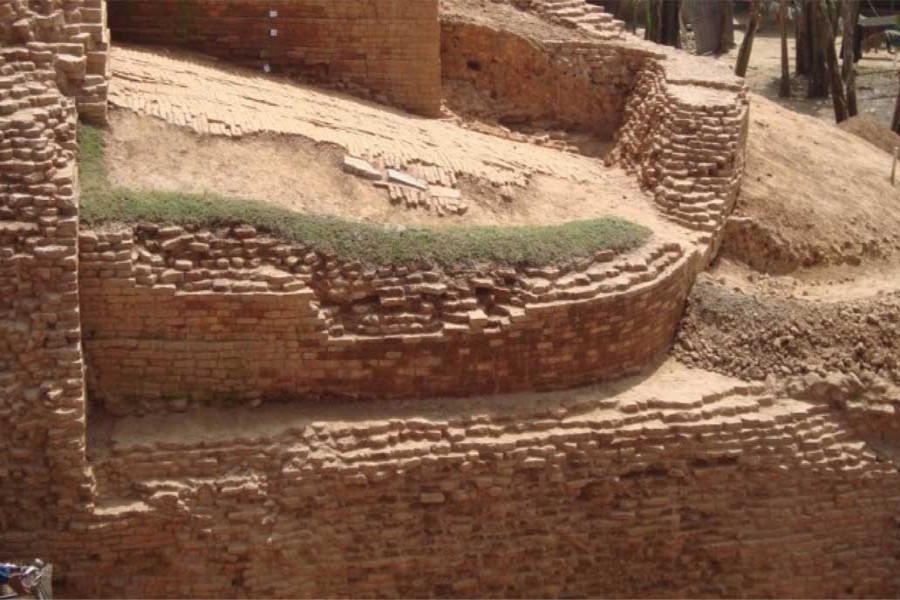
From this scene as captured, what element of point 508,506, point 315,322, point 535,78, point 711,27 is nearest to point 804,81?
point 711,27

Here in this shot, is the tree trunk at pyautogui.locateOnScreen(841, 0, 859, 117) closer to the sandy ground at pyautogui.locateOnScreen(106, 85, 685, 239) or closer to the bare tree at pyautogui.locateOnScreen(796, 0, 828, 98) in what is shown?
the bare tree at pyautogui.locateOnScreen(796, 0, 828, 98)

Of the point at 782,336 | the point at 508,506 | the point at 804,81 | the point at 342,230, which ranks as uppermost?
the point at 342,230

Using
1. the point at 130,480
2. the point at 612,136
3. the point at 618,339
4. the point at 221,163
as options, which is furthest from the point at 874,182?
the point at 130,480

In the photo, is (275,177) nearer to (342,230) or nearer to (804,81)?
(342,230)

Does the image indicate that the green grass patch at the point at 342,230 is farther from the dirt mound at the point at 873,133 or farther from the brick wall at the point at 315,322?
the dirt mound at the point at 873,133

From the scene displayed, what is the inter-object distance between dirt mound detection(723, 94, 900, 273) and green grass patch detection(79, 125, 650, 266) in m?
2.85

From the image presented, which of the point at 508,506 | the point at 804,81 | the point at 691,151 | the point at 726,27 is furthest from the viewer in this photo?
the point at 726,27

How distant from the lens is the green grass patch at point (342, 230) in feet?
44.7

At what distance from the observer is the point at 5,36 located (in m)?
14.0

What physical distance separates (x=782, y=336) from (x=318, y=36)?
5.67 meters

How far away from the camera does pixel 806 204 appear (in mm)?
17906

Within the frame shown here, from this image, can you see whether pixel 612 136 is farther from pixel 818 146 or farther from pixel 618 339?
pixel 618 339

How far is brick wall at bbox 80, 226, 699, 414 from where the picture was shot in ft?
43.7

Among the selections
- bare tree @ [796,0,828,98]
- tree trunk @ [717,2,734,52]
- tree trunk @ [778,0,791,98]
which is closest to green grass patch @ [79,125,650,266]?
bare tree @ [796,0,828,98]
